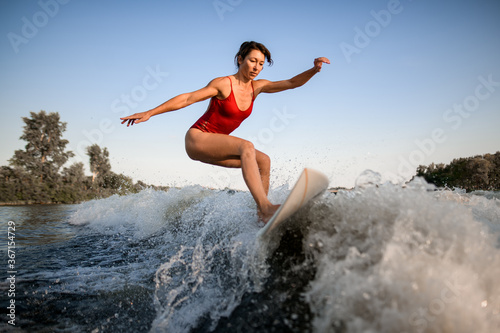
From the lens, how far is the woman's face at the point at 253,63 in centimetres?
328

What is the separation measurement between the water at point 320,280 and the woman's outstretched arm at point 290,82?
67.9 inches

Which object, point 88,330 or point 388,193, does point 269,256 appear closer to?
point 388,193

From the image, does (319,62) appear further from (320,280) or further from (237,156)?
(320,280)

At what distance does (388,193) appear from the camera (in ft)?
6.33

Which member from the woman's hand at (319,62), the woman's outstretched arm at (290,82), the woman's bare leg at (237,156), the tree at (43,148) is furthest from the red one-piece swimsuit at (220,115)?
the tree at (43,148)

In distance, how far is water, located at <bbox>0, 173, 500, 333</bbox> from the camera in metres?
1.30

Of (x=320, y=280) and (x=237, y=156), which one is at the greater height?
(x=237, y=156)

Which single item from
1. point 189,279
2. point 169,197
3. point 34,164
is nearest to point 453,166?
point 169,197

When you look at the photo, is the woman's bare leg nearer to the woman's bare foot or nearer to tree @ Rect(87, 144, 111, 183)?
the woman's bare foot

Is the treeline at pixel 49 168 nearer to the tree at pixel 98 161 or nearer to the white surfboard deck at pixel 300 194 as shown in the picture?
the tree at pixel 98 161

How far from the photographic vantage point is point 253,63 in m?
3.29

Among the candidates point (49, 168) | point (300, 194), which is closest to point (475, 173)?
point (300, 194)

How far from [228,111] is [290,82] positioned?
41.8 inches

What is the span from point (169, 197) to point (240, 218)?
531 centimetres
